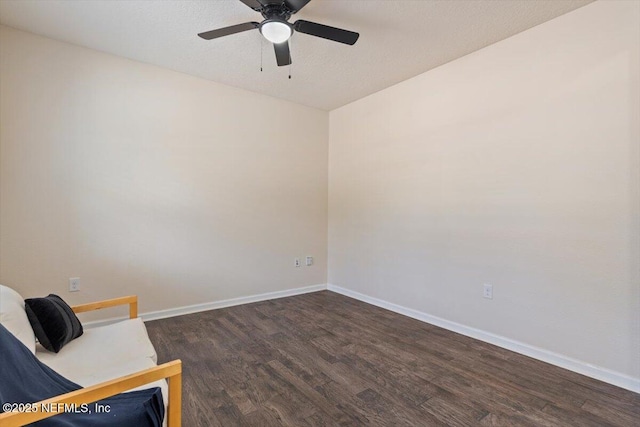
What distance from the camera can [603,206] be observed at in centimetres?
221

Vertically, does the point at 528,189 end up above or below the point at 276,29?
below

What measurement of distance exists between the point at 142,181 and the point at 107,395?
2.61 meters

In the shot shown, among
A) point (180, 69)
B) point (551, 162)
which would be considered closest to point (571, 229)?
point (551, 162)

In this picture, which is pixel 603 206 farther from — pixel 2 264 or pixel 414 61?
pixel 2 264

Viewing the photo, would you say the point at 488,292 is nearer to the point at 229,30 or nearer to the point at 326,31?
the point at 326,31

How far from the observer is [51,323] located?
1747mm

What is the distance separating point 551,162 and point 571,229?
54cm

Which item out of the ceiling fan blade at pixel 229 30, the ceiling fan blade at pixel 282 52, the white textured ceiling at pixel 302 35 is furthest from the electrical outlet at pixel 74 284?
the ceiling fan blade at pixel 282 52

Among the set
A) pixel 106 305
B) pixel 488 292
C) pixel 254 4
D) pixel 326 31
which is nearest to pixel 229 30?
pixel 254 4

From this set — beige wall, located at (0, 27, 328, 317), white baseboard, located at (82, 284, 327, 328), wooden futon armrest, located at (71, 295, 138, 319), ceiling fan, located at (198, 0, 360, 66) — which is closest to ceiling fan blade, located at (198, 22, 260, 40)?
ceiling fan, located at (198, 0, 360, 66)

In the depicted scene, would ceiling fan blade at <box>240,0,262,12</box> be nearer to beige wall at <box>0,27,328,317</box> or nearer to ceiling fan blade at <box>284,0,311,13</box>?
ceiling fan blade at <box>284,0,311,13</box>

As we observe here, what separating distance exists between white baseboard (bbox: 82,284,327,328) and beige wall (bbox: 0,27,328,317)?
7 cm

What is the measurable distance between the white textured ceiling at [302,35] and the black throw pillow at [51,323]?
218cm

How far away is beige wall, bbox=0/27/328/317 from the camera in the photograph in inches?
108
